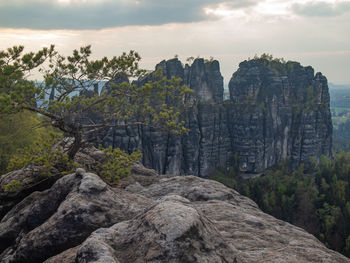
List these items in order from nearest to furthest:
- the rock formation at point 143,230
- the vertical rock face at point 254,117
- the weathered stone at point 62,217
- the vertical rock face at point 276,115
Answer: the rock formation at point 143,230
the weathered stone at point 62,217
the vertical rock face at point 254,117
the vertical rock face at point 276,115

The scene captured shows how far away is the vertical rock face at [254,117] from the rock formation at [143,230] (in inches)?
3594

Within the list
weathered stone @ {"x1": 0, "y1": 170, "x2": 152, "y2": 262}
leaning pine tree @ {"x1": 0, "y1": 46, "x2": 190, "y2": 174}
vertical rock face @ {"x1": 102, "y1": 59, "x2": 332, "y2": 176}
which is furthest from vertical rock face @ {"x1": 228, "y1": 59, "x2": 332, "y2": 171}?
weathered stone @ {"x1": 0, "y1": 170, "x2": 152, "y2": 262}

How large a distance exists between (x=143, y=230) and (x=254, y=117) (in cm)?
11084

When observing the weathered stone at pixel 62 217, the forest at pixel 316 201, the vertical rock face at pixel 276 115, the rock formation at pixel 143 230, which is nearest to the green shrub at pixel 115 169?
the rock formation at pixel 143 230

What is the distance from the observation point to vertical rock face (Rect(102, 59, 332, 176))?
4240 inches

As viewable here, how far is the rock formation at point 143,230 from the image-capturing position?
571 centimetres

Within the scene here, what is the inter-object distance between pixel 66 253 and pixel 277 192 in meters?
79.8

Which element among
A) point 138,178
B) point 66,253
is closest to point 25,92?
point 138,178

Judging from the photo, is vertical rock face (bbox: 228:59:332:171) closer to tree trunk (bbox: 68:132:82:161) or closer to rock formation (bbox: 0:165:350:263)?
tree trunk (bbox: 68:132:82:161)

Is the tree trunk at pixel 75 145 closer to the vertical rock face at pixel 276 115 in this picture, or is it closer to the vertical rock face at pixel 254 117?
the vertical rock face at pixel 254 117

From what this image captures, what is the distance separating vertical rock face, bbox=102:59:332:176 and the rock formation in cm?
9130

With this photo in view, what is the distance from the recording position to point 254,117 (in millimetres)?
112812

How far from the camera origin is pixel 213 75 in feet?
375

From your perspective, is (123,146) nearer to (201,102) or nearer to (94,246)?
(201,102)
